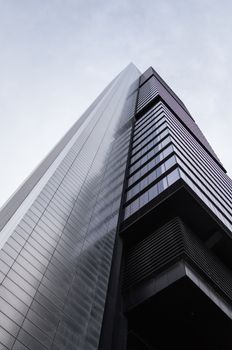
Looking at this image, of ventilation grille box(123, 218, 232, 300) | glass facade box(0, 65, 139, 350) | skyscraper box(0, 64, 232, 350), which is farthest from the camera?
ventilation grille box(123, 218, 232, 300)

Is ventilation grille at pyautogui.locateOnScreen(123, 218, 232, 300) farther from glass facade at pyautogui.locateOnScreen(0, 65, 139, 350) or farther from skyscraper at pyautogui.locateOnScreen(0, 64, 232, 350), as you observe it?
glass facade at pyautogui.locateOnScreen(0, 65, 139, 350)

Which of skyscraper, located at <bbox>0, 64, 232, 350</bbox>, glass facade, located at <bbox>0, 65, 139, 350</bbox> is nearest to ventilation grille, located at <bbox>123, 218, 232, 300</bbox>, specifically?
skyscraper, located at <bbox>0, 64, 232, 350</bbox>

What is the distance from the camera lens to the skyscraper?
20.9m

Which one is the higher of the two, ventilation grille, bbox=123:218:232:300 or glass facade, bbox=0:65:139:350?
glass facade, bbox=0:65:139:350

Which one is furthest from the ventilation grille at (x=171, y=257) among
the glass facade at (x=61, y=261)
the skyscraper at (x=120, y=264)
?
the glass facade at (x=61, y=261)

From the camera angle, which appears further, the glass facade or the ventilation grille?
the ventilation grille

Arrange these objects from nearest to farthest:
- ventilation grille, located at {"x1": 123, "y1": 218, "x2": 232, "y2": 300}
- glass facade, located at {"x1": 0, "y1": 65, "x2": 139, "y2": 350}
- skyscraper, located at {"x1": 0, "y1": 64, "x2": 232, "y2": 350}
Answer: glass facade, located at {"x1": 0, "y1": 65, "x2": 139, "y2": 350}
skyscraper, located at {"x1": 0, "y1": 64, "x2": 232, "y2": 350}
ventilation grille, located at {"x1": 123, "y1": 218, "x2": 232, "y2": 300}

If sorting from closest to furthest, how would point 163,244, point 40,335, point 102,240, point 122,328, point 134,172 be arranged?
point 40,335 → point 122,328 → point 163,244 → point 102,240 → point 134,172

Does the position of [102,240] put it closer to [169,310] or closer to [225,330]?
[169,310]

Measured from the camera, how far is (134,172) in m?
42.3

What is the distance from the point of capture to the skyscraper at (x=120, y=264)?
20906 mm

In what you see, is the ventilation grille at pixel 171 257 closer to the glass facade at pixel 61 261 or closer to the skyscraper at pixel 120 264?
the skyscraper at pixel 120 264

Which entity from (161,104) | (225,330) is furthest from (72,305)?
(161,104)

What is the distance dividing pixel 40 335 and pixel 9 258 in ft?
15.9
